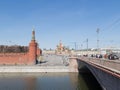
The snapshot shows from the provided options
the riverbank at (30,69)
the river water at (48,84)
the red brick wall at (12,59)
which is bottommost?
the river water at (48,84)

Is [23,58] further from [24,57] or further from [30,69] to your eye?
[30,69]

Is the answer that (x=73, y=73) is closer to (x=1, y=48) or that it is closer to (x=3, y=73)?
(x=3, y=73)

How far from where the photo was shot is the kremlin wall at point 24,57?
278 ft

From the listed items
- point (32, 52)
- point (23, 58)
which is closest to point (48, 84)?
point (32, 52)

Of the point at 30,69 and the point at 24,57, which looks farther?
the point at 24,57

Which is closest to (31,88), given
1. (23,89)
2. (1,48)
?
(23,89)

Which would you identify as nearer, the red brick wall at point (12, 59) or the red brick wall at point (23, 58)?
the red brick wall at point (23, 58)

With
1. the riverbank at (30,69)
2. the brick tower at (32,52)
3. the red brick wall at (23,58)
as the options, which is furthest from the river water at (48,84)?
the red brick wall at (23,58)

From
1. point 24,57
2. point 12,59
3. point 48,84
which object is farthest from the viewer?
point 12,59

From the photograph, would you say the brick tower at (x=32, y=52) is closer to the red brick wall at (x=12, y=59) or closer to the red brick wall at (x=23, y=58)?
the red brick wall at (x=23, y=58)

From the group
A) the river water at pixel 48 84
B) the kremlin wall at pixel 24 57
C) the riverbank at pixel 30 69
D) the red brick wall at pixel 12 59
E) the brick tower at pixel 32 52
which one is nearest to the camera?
the river water at pixel 48 84

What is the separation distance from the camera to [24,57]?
86.6 metres

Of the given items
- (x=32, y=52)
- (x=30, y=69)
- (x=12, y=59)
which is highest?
(x=32, y=52)

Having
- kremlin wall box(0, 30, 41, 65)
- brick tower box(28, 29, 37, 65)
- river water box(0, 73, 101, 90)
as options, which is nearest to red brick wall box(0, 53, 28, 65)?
kremlin wall box(0, 30, 41, 65)
